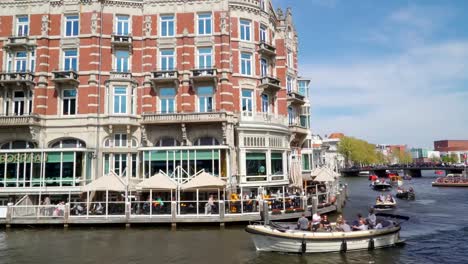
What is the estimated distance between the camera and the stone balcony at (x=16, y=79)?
107ft

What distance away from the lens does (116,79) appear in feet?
108

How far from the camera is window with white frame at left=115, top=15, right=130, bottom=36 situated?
34.7 metres

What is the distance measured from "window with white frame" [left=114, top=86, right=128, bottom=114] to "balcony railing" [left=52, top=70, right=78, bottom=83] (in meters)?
3.91

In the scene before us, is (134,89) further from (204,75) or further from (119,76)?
(204,75)

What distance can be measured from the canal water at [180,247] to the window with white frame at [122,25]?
18907mm

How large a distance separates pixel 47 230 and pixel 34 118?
11316mm

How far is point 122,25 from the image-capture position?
34938 millimetres

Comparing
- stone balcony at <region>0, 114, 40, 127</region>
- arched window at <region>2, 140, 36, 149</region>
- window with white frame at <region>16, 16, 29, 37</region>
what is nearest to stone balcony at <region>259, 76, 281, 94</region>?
stone balcony at <region>0, 114, 40, 127</region>

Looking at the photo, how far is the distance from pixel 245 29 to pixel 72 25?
16.8 meters

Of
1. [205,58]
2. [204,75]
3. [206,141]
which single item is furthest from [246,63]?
[206,141]

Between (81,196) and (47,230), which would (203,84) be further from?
(47,230)

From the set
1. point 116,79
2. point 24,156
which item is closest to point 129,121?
point 116,79

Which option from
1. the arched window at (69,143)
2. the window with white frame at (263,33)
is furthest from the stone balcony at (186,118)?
the window with white frame at (263,33)

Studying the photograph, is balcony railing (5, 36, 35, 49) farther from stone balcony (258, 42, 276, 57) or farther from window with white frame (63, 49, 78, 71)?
stone balcony (258, 42, 276, 57)
